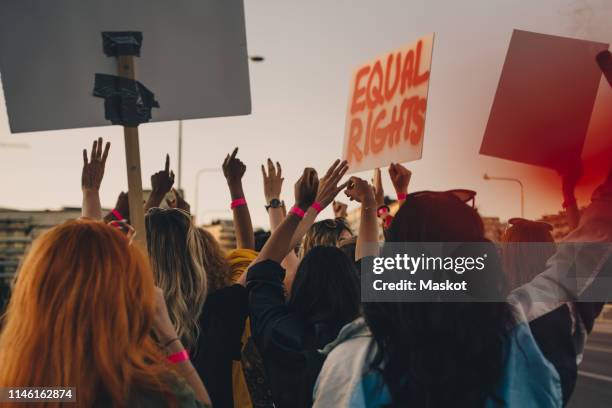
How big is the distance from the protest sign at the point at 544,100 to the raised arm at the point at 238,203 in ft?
3.65

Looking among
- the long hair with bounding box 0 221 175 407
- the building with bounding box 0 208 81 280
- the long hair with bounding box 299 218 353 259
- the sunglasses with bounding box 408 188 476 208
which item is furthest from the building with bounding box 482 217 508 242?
the building with bounding box 0 208 81 280

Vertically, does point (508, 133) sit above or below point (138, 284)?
above

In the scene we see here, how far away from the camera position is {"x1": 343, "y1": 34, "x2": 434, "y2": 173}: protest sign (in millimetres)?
4000

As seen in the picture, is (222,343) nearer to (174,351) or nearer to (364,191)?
(174,351)

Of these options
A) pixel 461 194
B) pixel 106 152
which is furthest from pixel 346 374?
pixel 106 152

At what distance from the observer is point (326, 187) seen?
274 cm

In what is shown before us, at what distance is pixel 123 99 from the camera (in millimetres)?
2652

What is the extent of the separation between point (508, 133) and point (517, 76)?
0.24m

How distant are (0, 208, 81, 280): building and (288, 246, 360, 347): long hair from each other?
139 ft

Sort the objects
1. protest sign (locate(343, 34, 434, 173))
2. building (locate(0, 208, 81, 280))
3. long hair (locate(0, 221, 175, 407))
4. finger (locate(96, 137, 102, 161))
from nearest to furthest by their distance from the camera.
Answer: long hair (locate(0, 221, 175, 407))
finger (locate(96, 137, 102, 161))
protest sign (locate(343, 34, 434, 173))
building (locate(0, 208, 81, 280))

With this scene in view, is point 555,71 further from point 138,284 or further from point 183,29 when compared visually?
point 138,284

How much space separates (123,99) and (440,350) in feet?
5.05

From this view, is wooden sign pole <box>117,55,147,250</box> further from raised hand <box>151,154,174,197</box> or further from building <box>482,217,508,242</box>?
building <box>482,217,508,242</box>

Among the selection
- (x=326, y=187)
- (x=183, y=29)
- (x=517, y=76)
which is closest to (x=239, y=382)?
(x=326, y=187)
